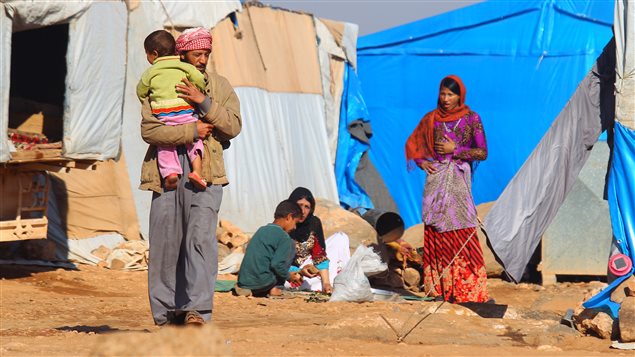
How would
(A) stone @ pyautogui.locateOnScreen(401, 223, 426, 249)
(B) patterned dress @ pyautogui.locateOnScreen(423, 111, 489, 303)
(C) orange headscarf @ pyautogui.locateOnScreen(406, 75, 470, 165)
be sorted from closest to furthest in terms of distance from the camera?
1. (B) patterned dress @ pyautogui.locateOnScreen(423, 111, 489, 303)
2. (C) orange headscarf @ pyautogui.locateOnScreen(406, 75, 470, 165)
3. (A) stone @ pyautogui.locateOnScreen(401, 223, 426, 249)

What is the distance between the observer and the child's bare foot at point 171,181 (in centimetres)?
575

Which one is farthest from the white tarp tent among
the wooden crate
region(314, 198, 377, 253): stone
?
region(314, 198, 377, 253): stone

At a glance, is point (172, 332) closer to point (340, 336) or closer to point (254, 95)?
point (340, 336)

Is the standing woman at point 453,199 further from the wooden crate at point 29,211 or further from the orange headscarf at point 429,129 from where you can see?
the wooden crate at point 29,211

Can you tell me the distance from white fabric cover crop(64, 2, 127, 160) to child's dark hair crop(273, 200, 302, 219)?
2.14 m

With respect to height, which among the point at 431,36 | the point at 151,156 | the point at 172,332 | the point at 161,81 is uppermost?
the point at 431,36

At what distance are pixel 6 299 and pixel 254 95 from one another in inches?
214

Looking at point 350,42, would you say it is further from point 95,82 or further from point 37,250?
point 37,250

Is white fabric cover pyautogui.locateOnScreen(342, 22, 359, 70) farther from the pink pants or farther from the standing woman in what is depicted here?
the pink pants

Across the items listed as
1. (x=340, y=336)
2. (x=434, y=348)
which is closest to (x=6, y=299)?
(x=340, y=336)

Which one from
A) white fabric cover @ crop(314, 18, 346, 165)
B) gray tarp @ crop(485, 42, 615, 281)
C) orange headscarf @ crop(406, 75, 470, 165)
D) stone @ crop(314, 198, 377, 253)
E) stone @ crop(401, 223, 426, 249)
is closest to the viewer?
gray tarp @ crop(485, 42, 615, 281)

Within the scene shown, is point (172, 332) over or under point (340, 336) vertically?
over

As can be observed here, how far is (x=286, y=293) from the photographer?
9.41 meters

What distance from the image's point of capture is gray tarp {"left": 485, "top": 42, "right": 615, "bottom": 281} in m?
7.75
